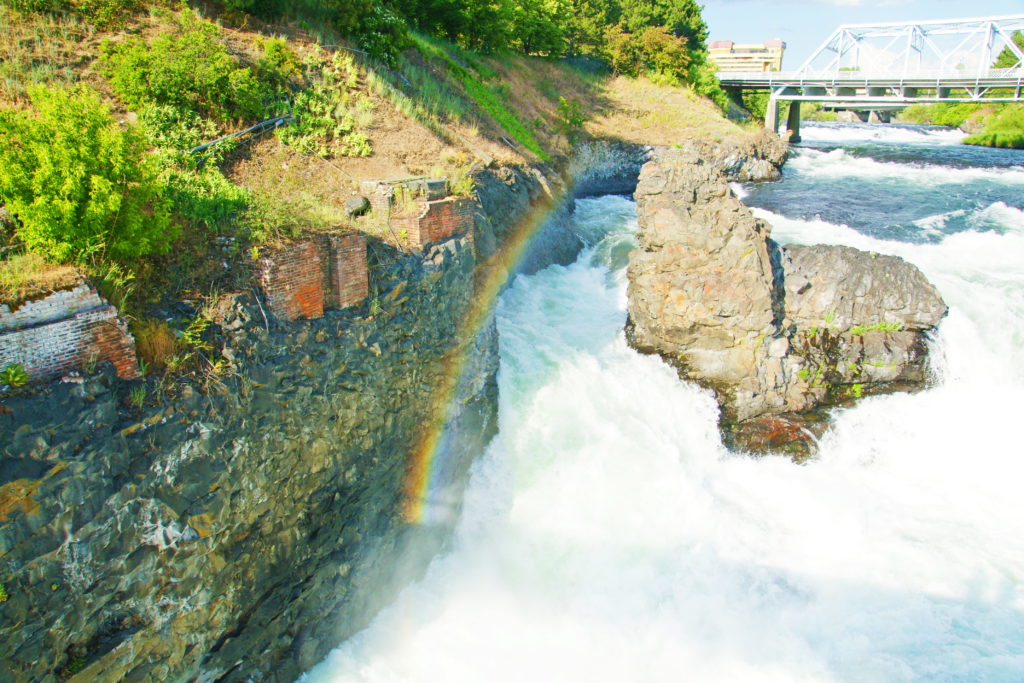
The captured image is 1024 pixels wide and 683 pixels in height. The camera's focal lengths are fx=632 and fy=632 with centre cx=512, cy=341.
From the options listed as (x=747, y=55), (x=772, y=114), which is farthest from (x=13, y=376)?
(x=747, y=55)

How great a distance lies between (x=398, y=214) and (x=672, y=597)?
21.8 feet

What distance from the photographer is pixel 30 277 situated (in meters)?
5.65

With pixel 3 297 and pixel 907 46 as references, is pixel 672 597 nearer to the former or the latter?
pixel 3 297

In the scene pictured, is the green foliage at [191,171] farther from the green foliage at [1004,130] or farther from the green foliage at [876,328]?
the green foliage at [1004,130]

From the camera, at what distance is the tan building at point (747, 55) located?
5379 inches

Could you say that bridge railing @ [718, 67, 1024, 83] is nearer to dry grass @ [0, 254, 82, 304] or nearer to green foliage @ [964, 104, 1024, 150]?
green foliage @ [964, 104, 1024, 150]

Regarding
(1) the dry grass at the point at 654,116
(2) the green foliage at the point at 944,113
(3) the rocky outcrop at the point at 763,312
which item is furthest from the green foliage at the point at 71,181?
(2) the green foliage at the point at 944,113

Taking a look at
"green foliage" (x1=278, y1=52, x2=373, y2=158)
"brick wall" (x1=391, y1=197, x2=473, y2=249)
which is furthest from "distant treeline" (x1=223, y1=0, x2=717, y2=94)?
"brick wall" (x1=391, y1=197, x2=473, y2=249)

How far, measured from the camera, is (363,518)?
8039 mm

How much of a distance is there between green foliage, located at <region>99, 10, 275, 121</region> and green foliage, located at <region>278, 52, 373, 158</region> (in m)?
0.81

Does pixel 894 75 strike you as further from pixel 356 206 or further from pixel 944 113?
pixel 356 206

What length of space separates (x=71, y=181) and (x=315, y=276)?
251 centimetres

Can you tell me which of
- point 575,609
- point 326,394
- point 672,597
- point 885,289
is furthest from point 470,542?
point 885,289

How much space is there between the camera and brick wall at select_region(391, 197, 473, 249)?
9.12 m
